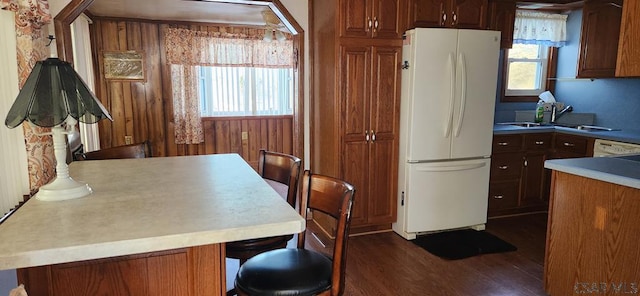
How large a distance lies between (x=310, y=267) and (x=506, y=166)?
2839 mm

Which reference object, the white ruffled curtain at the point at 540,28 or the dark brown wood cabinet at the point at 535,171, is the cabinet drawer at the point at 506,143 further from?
the white ruffled curtain at the point at 540,28

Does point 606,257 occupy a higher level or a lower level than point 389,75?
lower

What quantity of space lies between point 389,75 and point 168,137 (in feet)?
11.3

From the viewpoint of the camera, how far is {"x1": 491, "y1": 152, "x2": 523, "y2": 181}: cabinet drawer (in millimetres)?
3652

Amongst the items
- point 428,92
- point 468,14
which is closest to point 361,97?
point 428,92

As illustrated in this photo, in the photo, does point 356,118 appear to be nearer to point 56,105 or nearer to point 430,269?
point 430,269

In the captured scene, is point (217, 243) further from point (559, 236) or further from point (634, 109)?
point (634, 109)

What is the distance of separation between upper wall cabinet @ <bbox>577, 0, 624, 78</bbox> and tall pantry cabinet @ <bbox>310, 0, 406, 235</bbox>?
6.19 ft

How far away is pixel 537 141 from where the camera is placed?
12.3ft

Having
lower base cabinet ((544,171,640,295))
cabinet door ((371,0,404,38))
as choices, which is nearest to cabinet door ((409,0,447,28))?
cabinet door ((371,0,404,38))

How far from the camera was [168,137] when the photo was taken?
17.7ft

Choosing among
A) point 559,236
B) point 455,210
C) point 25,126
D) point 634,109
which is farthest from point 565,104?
point 25,126

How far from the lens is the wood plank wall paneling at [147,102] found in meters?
4.93

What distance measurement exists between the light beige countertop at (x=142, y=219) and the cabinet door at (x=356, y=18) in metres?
1.74
